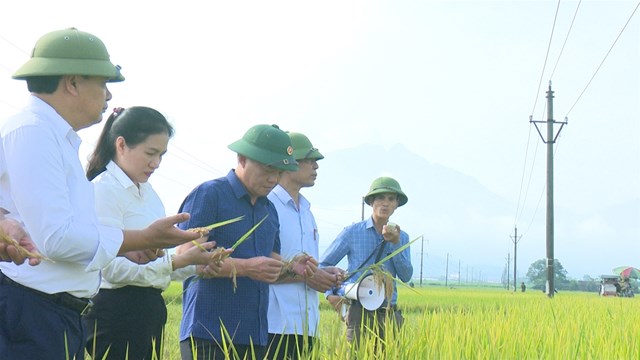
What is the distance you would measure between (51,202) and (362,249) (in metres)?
2.76

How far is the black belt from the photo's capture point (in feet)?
6.73

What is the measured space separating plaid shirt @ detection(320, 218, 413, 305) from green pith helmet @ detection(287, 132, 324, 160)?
2.62 ft

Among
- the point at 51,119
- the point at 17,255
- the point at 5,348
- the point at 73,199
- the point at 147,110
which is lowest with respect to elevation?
the point at 5,348

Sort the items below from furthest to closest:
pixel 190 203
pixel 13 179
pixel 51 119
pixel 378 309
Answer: pixel 378 309 < pixel 190 203 < pixel 51 119 < pixel 13 179

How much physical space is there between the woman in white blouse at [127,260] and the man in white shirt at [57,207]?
408 millimetres

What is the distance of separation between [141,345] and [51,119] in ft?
3.07

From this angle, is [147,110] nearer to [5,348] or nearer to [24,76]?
[24,76]

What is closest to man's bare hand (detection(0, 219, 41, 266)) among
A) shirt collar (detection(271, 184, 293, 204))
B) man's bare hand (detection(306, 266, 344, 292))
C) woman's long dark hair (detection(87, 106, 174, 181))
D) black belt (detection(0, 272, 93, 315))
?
black belt (detection(0, 272, 93, 315))

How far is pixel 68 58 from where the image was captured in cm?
214

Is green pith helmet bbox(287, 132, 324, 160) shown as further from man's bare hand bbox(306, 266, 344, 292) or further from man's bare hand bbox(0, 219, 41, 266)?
man's bare hand bbox(0, 219, 41, 266)

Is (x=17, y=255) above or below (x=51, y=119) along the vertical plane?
below

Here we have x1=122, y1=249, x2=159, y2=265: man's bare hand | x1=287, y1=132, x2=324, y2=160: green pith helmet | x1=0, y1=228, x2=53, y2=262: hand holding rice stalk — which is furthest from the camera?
x1=287, y1=132, x2=324, y2=160: green pith helmet

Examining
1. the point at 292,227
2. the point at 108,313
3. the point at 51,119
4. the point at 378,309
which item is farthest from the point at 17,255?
the point at 378,309

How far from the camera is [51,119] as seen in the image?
Answer: 208 centimetres
